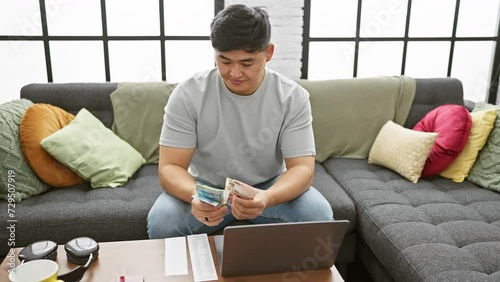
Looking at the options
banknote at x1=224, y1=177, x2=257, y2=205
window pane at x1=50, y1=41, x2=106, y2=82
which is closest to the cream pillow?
banknote at x1=224, y1=177, x2=257, y2=205

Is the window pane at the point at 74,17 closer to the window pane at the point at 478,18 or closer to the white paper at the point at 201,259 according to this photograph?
the white paper at the point at 201,259

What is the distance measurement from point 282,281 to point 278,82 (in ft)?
Answer: 2.65

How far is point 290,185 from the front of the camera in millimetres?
1600

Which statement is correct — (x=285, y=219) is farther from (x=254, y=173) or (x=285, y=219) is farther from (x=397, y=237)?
(x=397, y=237)

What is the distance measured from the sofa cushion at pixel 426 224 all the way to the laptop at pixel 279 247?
385 mm

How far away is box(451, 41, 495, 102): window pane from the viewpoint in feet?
9.91

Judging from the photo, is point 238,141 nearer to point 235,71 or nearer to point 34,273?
point 235,71

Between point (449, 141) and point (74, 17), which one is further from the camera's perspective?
point (74, 17)

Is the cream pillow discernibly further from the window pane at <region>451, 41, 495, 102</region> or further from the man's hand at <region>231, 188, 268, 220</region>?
the man's hand at <region>231, 188, 268, 220</region>

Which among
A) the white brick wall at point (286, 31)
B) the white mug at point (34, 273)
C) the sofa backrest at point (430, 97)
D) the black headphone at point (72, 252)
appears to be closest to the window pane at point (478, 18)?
the sofa backrest at point (430, 97)

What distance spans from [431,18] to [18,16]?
2.45 m

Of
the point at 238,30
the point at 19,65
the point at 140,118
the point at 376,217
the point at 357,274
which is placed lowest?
the point at 357,274

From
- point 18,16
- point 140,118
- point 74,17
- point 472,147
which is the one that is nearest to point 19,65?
point 18,16

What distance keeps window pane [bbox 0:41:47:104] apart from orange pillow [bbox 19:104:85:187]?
2.08ft
